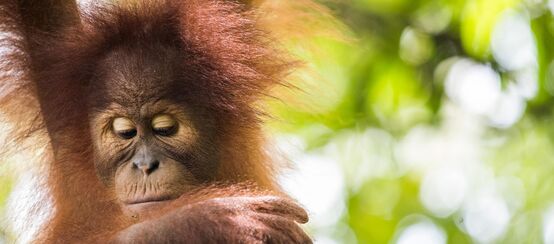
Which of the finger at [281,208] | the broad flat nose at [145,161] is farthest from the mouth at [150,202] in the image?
the finger at [281,208]

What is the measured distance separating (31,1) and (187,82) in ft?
2.64

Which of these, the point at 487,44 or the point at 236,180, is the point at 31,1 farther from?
the point at 487,44

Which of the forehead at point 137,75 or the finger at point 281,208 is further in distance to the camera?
the forehead at point 137,75

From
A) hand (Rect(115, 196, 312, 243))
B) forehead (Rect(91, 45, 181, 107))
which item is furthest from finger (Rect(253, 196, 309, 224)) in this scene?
forehead (Rect(91, 45, 181, 107))

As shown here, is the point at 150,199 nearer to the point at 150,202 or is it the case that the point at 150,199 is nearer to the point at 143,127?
the point at 150,202

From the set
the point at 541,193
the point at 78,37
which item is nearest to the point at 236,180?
the point at 78,37

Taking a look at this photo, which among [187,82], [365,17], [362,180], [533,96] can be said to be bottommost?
[362,180]

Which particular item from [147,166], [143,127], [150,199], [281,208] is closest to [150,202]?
[150,199]

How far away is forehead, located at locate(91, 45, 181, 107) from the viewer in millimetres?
4391

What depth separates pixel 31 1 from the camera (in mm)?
4637

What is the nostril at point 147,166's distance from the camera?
14.1 feet

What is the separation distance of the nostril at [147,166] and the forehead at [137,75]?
26cm

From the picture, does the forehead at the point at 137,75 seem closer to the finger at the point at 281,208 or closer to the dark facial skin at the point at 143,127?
the dark facial skin at the point at 143,127

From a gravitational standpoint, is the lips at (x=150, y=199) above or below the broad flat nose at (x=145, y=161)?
below
